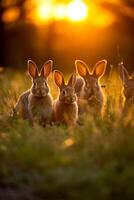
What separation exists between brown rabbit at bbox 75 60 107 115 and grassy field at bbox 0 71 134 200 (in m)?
2.02

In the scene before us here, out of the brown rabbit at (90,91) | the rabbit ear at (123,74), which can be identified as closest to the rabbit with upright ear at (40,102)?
the brown rabbit at (90,91)

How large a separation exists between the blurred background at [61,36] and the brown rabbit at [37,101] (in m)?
11.1

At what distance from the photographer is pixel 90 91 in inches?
387

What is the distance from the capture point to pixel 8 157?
693cm

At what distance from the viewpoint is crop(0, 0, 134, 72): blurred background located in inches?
869

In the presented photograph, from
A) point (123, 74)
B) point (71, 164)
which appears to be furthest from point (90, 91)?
point (71, 164)

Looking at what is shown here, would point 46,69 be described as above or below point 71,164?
above

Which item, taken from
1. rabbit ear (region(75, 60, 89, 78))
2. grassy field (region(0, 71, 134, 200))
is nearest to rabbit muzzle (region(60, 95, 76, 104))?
rabbit ear (region(75, 60, 89, 78))

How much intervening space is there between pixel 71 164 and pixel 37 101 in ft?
9.45

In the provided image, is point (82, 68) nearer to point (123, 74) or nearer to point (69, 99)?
point (123, 74)

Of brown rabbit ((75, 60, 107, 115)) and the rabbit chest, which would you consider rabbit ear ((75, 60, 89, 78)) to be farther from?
the rabbit chest

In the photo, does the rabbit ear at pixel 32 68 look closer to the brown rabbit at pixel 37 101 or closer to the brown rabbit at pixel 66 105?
the brown rabbit at pixel 37 101

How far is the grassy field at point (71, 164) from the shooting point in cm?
628

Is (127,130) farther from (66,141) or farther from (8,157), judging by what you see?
(8,157)
